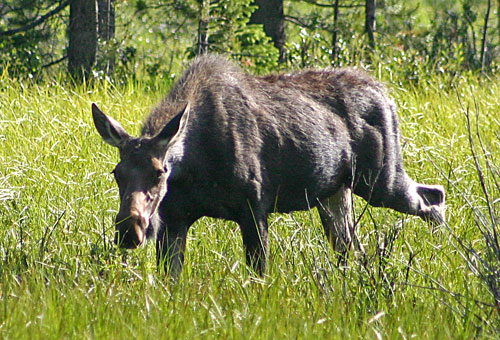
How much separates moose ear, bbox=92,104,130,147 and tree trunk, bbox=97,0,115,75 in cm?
553

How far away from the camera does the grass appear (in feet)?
12.4

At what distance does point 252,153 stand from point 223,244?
0.66 metres

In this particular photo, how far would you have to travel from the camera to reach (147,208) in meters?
4.61

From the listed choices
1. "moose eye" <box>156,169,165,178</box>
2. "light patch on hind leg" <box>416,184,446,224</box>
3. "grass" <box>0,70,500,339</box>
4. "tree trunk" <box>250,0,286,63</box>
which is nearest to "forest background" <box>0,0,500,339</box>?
"grass" <box>0,70,500,339</box>

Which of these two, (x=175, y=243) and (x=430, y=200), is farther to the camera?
(x=430, y=200)

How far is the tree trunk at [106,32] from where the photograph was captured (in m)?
10.5

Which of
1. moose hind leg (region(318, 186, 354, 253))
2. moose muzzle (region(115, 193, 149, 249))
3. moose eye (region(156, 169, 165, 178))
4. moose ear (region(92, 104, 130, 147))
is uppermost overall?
moose ear (region(92, 104, 130, 147))

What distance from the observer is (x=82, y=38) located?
10703mm

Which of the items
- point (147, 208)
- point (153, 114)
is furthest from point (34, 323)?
point (153, 114)

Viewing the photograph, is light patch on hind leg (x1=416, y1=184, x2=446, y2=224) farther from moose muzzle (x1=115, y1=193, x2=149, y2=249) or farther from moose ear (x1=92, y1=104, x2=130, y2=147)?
moose muzzle (x1=115, y1=193, x2=149, y2=249)

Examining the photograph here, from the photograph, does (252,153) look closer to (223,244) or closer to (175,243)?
(223,244)

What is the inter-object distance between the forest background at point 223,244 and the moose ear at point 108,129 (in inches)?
21.0

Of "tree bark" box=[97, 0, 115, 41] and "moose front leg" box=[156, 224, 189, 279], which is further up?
"tree bark" box=[97, 0, 115, 41]

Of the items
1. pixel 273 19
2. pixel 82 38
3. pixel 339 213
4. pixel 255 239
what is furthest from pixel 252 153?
pixel 273 19
